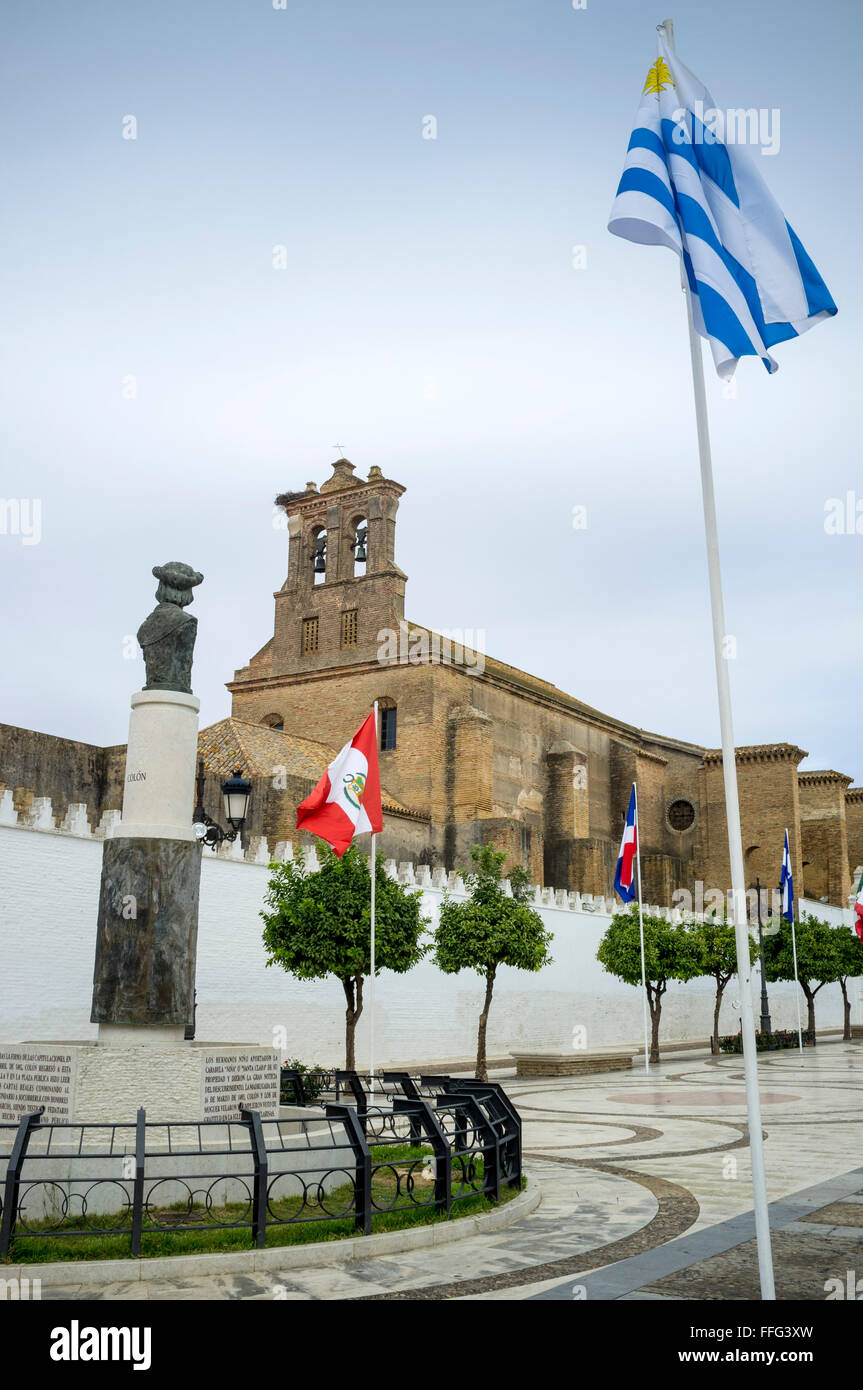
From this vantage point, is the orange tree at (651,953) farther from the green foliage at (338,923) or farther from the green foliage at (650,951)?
the green foliage at (338,923)

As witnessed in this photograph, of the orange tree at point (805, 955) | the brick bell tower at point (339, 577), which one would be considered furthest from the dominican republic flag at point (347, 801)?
the orange tree at point (805, 955)

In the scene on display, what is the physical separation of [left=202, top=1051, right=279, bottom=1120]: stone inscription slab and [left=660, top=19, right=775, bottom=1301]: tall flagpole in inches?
165

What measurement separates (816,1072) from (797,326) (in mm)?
22416

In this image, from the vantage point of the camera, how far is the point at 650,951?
30.5m

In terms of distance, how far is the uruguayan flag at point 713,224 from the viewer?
21.2 feet

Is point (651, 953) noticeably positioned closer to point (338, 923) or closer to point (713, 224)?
point (338, 923)

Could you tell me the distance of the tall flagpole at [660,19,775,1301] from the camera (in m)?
5.47

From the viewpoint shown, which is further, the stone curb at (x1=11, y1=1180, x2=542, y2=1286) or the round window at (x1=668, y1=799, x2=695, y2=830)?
the round window at (x1=668, y1=799, x2=695, y2=830)

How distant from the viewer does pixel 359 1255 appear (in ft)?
24.1

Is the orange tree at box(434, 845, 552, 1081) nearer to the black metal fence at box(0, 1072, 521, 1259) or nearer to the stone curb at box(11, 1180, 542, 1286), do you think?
the black metal fence at box(0, 1072, 521, 1259)

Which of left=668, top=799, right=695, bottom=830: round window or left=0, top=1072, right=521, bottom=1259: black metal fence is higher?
left=668, top=799, right=695, bottom=830: round window

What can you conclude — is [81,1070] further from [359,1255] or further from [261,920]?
[261,920]

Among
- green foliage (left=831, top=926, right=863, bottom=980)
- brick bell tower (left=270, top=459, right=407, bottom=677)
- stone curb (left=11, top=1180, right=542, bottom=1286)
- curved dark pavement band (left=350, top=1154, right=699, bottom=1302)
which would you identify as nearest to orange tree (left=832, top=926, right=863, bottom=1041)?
green foliage (left=831, top=926, right=863, bottom=980)
